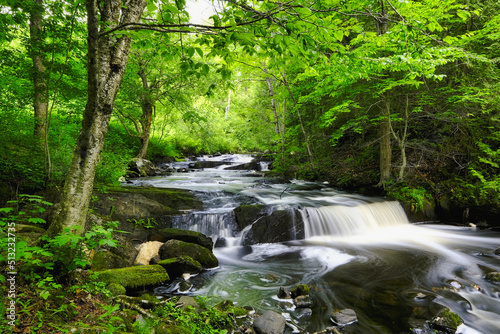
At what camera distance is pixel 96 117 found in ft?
9.10

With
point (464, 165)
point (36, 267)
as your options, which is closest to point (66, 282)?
point (36, 267)

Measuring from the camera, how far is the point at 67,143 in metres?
6.74

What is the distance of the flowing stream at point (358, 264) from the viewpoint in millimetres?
3955

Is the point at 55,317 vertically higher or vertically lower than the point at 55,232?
lower

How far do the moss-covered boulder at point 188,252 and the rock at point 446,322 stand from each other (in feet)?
13.3

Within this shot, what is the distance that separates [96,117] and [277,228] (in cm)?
575

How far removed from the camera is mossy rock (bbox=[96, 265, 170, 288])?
12.6ft

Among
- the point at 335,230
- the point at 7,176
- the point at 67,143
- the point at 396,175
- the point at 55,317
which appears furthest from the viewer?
the point at 396,175

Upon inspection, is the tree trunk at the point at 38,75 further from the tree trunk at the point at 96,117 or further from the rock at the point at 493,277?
the rock at the point at 493,277

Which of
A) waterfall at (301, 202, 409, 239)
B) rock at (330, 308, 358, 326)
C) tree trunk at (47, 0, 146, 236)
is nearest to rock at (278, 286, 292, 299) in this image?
rock at (330, 308, 358, 326)

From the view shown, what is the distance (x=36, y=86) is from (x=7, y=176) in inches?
80.9

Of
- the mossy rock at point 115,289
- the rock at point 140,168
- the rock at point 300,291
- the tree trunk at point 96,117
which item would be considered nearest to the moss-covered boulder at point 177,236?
the mossy rock at point 115,289

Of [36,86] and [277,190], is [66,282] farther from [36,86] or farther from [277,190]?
[277,190]

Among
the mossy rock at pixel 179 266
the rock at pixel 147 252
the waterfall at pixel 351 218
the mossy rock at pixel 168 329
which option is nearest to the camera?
the mossy rock at pixel 168 329
